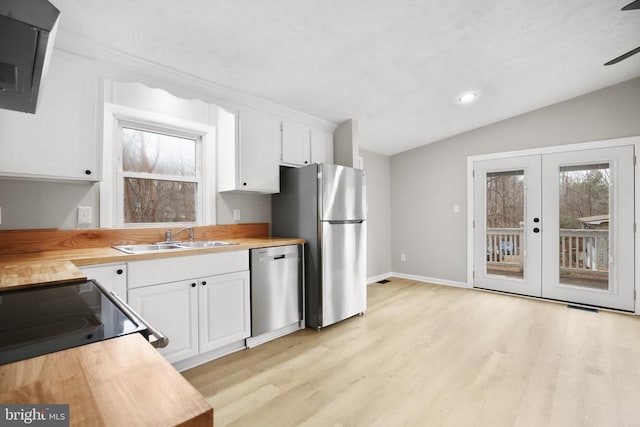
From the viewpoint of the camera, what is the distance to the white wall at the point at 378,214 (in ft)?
15.6

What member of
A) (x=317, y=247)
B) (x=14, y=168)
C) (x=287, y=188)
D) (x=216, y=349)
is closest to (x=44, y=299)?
(x=14, y=168)

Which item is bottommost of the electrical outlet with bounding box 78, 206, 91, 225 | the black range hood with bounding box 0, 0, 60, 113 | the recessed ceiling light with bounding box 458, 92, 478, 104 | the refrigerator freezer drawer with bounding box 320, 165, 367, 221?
the electrical outlet with bounding box 78, 206, 91, 225

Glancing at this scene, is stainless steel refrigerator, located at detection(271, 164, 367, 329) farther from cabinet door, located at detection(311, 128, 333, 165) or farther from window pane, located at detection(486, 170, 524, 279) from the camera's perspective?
window pane, located at detection(486, 170, 524, 279)

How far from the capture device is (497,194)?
4.12 metres

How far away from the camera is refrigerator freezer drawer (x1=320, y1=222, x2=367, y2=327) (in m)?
Result: 2.89

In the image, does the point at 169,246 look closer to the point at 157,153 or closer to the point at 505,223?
the point at 157,153

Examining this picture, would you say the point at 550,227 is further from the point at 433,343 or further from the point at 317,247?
the point at 317,247

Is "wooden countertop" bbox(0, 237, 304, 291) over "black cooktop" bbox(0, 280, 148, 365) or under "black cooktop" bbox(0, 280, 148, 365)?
over

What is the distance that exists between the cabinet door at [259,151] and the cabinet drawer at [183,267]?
28.2 inches

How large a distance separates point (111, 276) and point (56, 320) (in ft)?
3.90

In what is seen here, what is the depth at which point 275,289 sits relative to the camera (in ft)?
8.68
